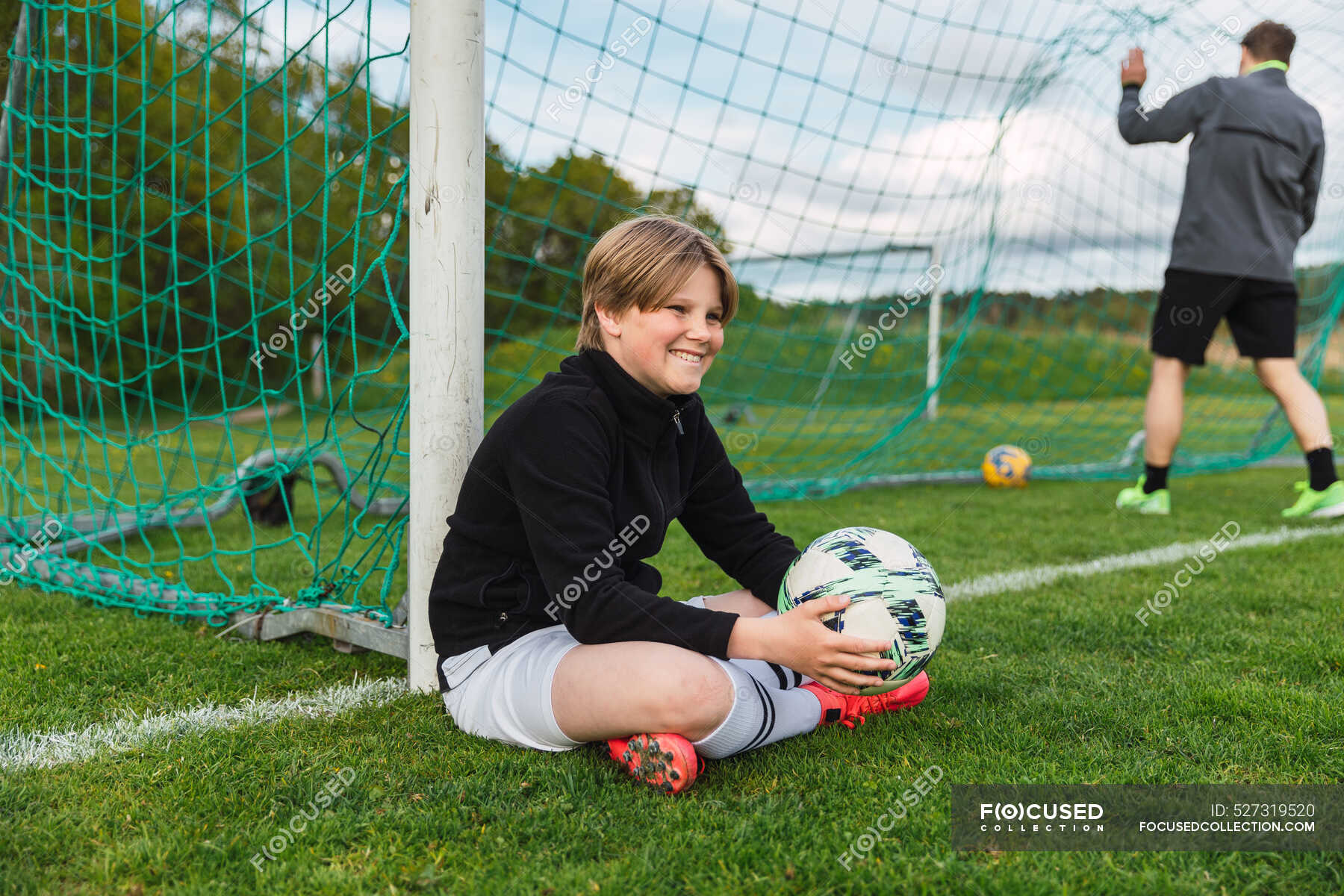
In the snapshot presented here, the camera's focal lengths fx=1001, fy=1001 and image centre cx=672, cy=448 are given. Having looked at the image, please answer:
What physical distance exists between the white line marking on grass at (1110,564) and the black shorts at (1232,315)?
0.85 metres

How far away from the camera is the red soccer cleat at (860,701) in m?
2.01

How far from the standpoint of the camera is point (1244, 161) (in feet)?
14.9

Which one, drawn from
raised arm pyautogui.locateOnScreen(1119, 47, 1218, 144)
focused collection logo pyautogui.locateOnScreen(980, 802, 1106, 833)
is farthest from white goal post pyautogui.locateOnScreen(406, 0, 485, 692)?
raised arm pyautogui.locateOnScreen(1119, 47, 1218, 144)

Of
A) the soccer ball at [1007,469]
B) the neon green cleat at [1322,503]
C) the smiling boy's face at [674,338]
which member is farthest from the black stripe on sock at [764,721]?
the soccer ball at [1007,469]

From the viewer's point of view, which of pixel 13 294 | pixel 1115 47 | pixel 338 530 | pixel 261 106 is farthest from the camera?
pixel 261 106

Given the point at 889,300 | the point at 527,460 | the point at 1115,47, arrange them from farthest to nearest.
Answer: the point at 889,300 → the point at 1115,47 → the point at 527,460

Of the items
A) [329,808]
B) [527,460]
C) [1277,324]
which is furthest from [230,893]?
[1277,324]

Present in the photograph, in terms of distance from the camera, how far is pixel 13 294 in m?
3.48

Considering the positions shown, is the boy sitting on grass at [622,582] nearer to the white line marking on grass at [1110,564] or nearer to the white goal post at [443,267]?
the white goal post at [443,267]

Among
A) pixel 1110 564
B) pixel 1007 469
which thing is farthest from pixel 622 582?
pixel 1007 469

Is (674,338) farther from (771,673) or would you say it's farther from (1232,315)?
(1232,315)

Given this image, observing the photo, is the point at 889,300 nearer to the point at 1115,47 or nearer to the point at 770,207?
the point at 1115,47

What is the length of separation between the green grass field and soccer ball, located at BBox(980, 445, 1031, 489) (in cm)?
278

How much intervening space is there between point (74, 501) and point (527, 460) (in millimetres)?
4195
